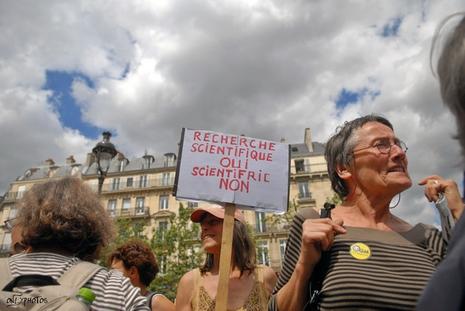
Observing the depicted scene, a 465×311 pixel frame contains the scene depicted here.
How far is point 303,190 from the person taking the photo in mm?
37844

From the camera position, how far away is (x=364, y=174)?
2.23 m

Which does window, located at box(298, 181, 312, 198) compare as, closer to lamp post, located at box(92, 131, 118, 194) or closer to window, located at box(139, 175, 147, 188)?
window, located at box(139, 175, 147, 188)

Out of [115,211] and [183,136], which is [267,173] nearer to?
[183,136]

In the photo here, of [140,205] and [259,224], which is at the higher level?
[140,205]

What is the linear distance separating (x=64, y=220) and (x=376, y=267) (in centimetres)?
167

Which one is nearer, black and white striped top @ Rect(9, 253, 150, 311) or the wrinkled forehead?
black and white striped top @ Rect(9, 253, 150, 311)

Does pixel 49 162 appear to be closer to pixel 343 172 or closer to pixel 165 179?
pixel 165 179

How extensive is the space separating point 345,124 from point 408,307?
4.14 ft

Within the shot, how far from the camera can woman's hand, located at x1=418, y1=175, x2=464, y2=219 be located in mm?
2035

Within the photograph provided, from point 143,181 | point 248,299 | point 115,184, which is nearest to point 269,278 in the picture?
point 248,299

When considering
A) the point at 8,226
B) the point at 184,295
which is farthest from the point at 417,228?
the point at 8,226

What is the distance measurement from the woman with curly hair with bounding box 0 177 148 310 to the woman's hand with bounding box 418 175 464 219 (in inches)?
69.3

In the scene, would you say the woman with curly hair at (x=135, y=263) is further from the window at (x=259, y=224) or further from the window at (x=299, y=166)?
the window at (x=299, y=166)

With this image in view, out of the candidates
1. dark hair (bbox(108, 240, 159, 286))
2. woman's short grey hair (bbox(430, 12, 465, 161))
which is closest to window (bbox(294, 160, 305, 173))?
dark hair (bbox(108, 240, 159, 286))
